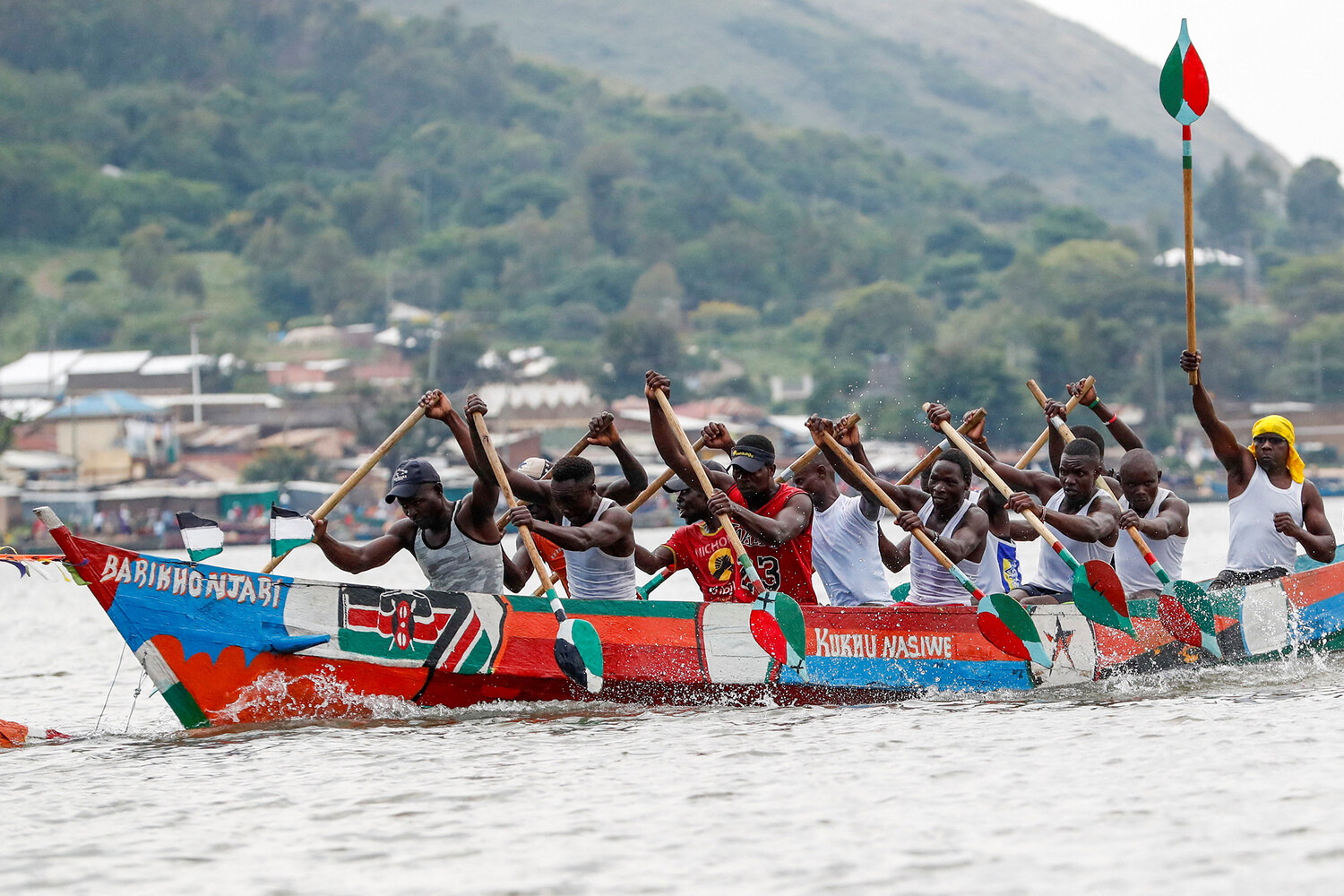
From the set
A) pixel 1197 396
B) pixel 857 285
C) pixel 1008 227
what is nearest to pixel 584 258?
pixel 857 285

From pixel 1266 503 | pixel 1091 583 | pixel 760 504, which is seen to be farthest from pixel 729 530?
pixel 1266 503

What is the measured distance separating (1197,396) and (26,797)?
8.65 m

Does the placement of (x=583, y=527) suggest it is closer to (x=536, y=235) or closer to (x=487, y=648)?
(x=487, y=648)

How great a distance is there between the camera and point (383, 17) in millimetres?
195500

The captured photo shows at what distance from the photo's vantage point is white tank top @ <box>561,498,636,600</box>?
1159 cm

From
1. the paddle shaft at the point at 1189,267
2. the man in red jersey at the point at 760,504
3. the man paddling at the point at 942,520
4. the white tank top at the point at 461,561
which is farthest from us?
the paddle shaft at the point at 1189,267

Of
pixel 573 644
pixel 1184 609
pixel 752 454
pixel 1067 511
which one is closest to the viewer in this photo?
pixel 573 644

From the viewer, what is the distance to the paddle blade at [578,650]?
1102 cm

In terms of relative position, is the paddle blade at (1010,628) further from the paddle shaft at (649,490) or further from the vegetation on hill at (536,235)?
the vegetation on hill at (536,235)

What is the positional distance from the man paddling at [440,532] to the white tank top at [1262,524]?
5659 mm

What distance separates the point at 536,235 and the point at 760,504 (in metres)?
138

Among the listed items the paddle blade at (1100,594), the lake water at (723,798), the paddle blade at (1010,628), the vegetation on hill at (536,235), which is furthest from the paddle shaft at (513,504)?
the vegetation on hill at (536,235)

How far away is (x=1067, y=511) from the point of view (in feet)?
40.7

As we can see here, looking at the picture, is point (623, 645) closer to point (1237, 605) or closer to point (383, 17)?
point (1237, 605)
